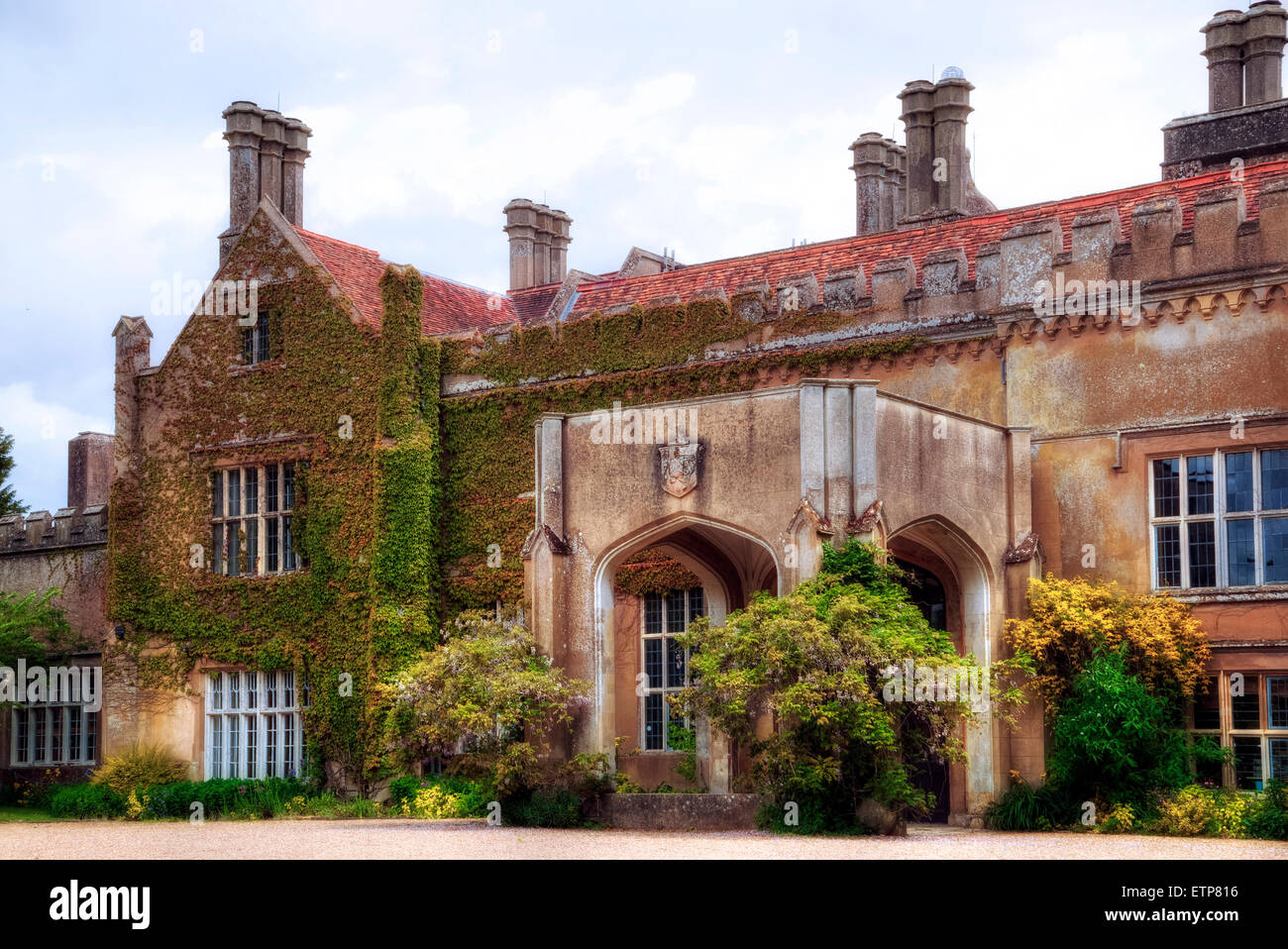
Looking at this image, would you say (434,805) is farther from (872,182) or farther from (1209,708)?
(872,182)

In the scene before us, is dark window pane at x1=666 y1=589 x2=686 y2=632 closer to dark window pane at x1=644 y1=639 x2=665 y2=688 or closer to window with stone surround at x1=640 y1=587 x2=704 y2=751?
window with stone surround at x1=640 y1=587 x2=704 y2=751

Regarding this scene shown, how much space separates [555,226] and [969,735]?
57.7ft

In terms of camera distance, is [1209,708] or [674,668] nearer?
[1209,708]

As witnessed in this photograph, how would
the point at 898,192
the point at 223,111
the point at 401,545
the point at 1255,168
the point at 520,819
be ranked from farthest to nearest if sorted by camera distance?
1. the point at 898,192
2. the point at 223,111
3. the point at 401,545
4. the point at 1255,168
5. the point at 520,819

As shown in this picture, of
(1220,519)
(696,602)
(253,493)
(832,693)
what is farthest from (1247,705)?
(253,493)

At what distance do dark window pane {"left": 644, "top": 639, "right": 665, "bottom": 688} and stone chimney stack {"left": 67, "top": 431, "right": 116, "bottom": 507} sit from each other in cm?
1411

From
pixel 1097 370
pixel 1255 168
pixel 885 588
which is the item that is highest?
pixel 1255 168

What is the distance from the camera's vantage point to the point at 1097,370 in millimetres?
18609

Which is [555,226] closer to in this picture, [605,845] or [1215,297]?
[1215,297]

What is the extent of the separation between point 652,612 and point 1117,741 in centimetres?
698

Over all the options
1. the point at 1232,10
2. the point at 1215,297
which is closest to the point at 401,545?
the point at 1215,297

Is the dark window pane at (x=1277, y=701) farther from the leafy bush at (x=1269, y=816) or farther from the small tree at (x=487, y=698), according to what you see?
the small tree at (x=487, y=698)

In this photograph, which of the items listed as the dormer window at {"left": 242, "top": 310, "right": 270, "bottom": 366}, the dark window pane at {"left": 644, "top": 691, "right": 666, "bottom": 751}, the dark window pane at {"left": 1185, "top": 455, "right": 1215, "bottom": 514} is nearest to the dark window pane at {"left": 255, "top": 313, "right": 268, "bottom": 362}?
the dormer window at {"left": 242, "top": 310, "right": 270, "bottom": 366}

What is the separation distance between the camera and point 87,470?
3153 cm
